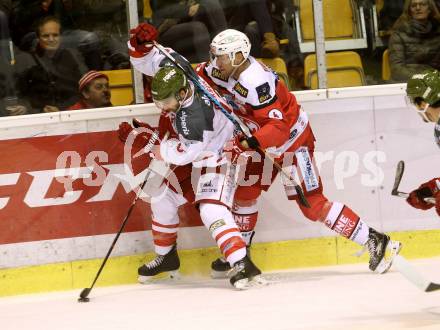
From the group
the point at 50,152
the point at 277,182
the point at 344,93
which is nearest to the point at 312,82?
the point at 344,93

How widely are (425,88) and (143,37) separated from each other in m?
1.71

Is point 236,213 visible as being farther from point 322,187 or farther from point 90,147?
point 90,147

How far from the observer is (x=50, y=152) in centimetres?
599

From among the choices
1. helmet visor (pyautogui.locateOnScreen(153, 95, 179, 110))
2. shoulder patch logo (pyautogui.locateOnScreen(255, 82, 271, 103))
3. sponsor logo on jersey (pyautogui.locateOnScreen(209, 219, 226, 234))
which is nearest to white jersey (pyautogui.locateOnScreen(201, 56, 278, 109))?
shoulder patch logo (pyautogui.locateOnScreen(255, 82, 271, 103))

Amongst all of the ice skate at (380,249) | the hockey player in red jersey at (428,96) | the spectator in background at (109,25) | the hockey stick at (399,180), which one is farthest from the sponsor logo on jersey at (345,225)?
the spectator in background at (109,25)

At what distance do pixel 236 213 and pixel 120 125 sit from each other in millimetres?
827

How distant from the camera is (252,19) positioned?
6.13 metres

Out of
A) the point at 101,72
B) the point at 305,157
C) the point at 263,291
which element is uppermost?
the point at 101,72

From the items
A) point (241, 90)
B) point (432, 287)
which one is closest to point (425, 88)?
point (432, 287)

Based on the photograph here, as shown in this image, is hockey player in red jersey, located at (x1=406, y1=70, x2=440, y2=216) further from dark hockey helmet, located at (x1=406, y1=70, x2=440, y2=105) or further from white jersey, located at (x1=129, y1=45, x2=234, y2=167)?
white jersey, located at (x1=129, y1=45, x2=234, y2=167)

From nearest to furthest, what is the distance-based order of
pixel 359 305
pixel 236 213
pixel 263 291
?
1. pixel 359 305
2. pixel 263 291
3. pixel 236 213

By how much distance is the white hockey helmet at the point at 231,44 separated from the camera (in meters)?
5.68

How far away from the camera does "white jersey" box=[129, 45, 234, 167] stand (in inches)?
221

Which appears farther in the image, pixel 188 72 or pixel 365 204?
pixel 365 204
